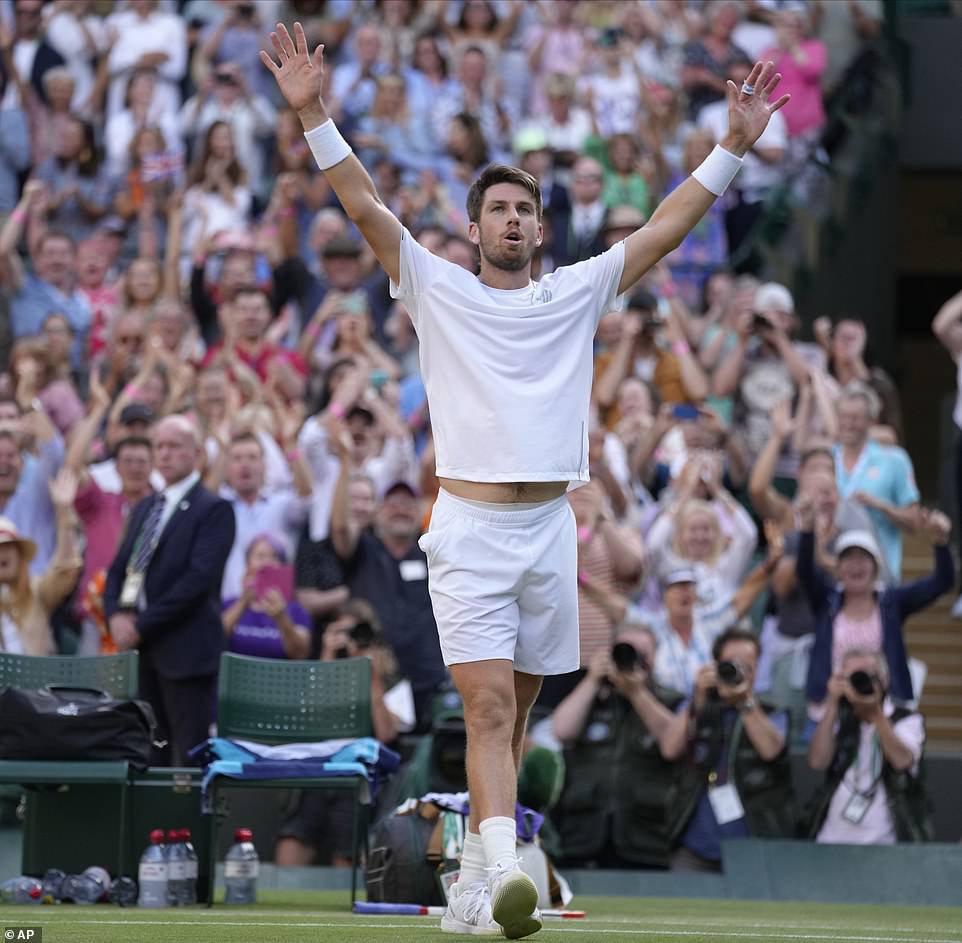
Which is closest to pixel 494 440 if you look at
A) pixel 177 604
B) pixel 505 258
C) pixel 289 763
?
pixel 505 258

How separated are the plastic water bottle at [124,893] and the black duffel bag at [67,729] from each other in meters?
0.48

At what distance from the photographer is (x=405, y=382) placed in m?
14.2

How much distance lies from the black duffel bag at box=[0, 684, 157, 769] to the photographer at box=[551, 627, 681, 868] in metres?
2.80

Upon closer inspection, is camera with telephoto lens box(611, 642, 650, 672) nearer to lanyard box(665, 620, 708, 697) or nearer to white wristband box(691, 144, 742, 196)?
lanyard box(665, 620, 708, 697)

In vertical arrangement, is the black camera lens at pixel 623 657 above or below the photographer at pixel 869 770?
above

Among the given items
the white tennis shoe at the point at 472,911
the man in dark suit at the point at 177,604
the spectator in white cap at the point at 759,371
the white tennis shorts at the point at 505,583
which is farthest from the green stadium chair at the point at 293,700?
→ the spectator in white cap at the point at 759,371

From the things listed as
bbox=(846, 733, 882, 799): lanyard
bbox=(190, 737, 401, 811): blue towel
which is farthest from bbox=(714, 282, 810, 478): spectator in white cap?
bbox=(190, 737, 401, 811): blue towel

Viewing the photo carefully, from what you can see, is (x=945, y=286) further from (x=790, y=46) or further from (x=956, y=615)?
(x=956, y=615)

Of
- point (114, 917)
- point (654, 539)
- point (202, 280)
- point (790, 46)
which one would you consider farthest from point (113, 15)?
point (114, 917)

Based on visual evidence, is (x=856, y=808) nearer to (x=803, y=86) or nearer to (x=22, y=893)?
(x=22, y=893)

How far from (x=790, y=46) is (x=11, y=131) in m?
6.44

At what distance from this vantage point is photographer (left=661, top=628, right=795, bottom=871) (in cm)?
1076

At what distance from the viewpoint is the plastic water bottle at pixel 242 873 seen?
29.5ft

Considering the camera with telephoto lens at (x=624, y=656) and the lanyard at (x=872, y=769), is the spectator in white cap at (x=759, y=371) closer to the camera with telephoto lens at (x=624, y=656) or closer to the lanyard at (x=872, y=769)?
the camera with telephoto lens at (x=624, y=656)
